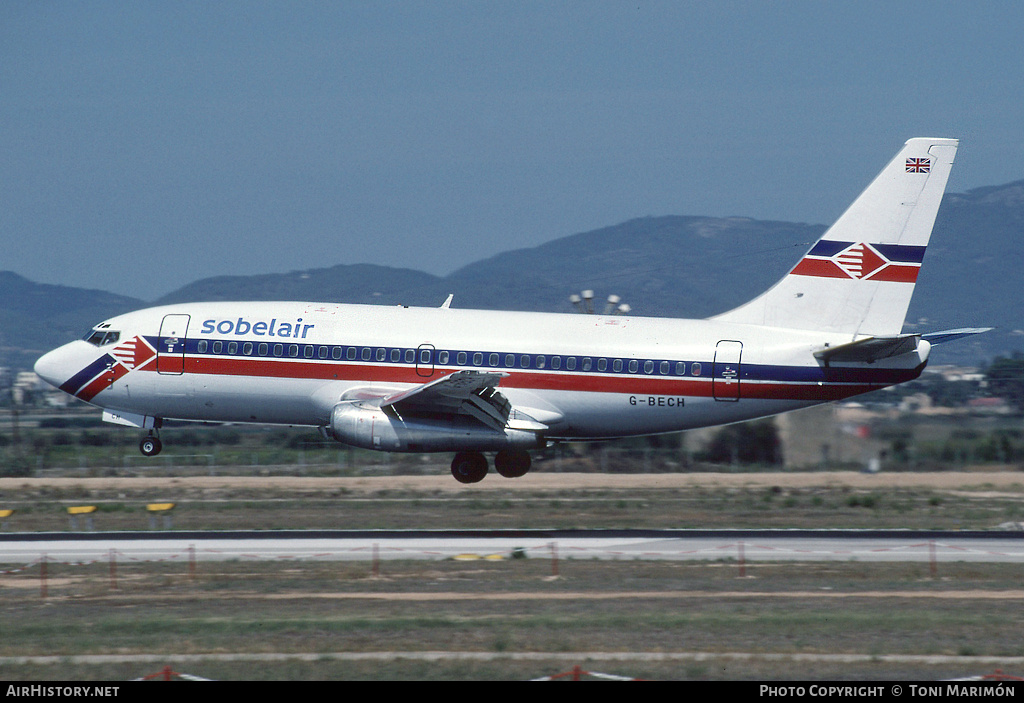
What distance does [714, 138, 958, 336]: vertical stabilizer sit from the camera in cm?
3497

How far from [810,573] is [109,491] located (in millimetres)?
29683

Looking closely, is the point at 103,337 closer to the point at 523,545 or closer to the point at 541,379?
the point at 541,379

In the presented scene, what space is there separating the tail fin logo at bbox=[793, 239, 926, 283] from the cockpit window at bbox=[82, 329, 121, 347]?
70.7 feet

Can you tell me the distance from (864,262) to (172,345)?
2143 centimetres

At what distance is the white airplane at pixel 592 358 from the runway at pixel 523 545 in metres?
3.46

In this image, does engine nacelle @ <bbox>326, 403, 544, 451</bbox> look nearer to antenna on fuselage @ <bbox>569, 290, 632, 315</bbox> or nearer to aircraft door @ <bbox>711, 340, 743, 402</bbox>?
aircraft door @ <bbox>711, 340, 743, 402</bbox>

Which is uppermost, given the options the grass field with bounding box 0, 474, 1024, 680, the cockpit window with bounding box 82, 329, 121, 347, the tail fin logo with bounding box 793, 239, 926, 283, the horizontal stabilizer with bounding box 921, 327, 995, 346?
the tail fin logo with bounding box 793, 239, 926, 283

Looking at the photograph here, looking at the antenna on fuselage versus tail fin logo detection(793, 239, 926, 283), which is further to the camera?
the antenna on fuselage

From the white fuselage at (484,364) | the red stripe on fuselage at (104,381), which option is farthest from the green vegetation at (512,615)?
the red stripe on fuselage at (104,381)

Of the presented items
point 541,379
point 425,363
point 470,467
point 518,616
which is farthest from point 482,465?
point 518,616

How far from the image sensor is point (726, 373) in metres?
34.6

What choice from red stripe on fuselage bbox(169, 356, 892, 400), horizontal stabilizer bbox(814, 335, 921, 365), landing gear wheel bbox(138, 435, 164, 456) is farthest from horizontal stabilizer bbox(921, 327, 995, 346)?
landing gear wheel bbox(138, 435, 164, 456)

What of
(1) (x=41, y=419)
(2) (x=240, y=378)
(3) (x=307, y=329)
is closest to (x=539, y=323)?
(3) (x=307, y=329)

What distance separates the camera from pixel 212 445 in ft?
211
